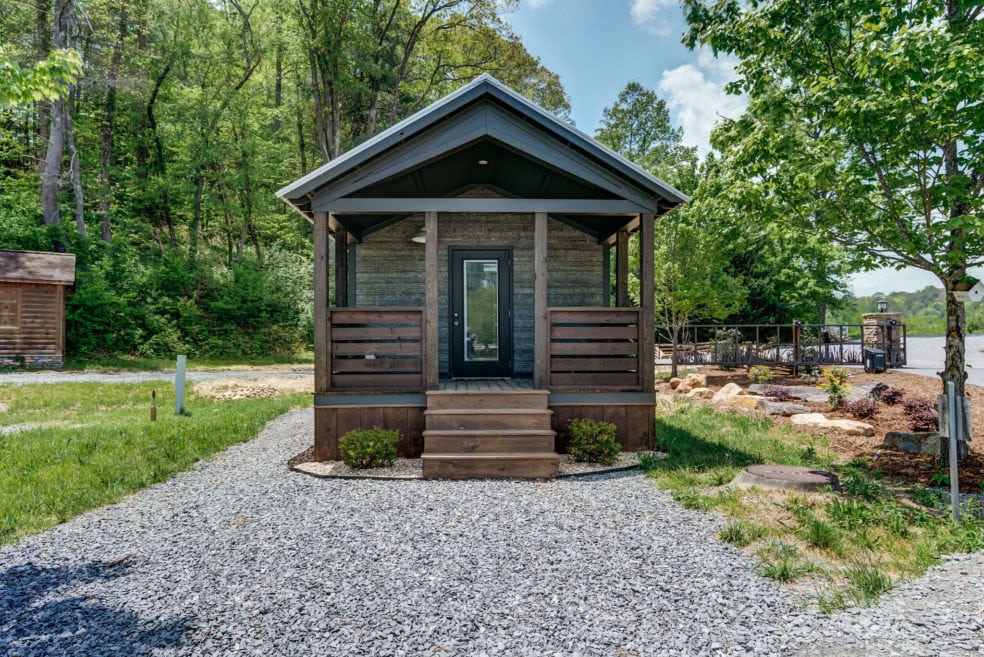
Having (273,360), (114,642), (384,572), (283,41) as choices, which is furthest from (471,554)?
(283,41)

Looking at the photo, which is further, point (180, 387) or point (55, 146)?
point (55, 146)

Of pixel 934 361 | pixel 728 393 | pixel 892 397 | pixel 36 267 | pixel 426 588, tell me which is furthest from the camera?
pixel 934 361

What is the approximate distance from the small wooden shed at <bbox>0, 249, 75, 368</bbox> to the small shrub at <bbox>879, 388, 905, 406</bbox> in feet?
66.6

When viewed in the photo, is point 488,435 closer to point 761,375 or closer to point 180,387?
point 180,387

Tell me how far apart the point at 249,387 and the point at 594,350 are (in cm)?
881

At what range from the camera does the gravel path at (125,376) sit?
12.4 meters

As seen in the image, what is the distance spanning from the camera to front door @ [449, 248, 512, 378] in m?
8.66

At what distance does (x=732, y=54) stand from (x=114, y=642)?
728cm

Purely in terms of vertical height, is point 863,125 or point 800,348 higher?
point 863,125

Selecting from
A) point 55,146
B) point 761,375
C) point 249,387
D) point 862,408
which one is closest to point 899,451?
point 862,408

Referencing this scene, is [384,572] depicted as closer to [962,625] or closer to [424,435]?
[424,435]

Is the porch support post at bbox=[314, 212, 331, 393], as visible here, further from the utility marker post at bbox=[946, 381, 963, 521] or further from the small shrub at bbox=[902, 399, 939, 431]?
the small shrub at bbox=[902, 399, 939, 431]

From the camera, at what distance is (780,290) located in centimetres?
2256

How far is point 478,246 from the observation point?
8.73 metres
